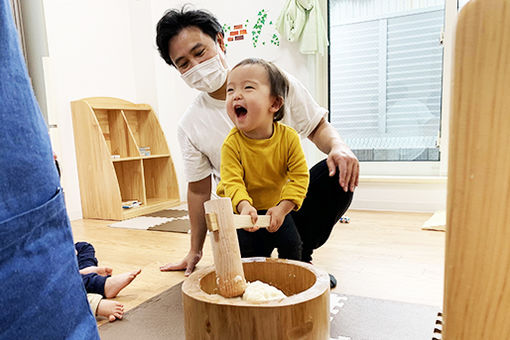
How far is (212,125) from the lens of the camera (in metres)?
1.36

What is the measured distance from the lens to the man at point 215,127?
1.21 m

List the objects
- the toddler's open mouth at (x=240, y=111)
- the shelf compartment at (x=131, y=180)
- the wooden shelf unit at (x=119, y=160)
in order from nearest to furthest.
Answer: the toddler's open mouth at (x=240, y=111) → the wooden shelf unit at (x=119, y=160) → the shelf compartment at (x=131, y=180)

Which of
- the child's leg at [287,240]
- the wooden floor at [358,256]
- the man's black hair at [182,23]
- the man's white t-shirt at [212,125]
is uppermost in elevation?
the man's black hair at [182,23]

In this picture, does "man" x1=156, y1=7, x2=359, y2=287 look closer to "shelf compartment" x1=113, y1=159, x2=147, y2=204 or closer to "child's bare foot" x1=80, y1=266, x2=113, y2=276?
"child's bare foot" x1=80, y1=266, x2=113, y2=276

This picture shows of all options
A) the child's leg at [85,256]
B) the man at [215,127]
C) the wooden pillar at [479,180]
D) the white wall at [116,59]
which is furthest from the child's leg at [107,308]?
the white wall at [116,59]

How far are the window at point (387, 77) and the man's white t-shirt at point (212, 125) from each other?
5.17 feet

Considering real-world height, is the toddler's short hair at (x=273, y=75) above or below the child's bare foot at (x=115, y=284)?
above

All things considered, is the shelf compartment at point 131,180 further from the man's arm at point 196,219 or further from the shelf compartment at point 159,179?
the man's arm at point 196,219

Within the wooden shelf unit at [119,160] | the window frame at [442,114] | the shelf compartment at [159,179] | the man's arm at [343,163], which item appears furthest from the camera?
the shelf compartment at [159,179]

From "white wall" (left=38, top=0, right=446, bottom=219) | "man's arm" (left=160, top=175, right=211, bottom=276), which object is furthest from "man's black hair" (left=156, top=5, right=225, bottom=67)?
"white wall" (left=38, top=0, right=446, bottom=219)

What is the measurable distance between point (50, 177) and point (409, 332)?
0.95 m

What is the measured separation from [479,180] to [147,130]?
3.23m

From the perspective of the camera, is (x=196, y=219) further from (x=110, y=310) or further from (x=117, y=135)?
(x=117, y=135)

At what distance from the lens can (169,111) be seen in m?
3.38
